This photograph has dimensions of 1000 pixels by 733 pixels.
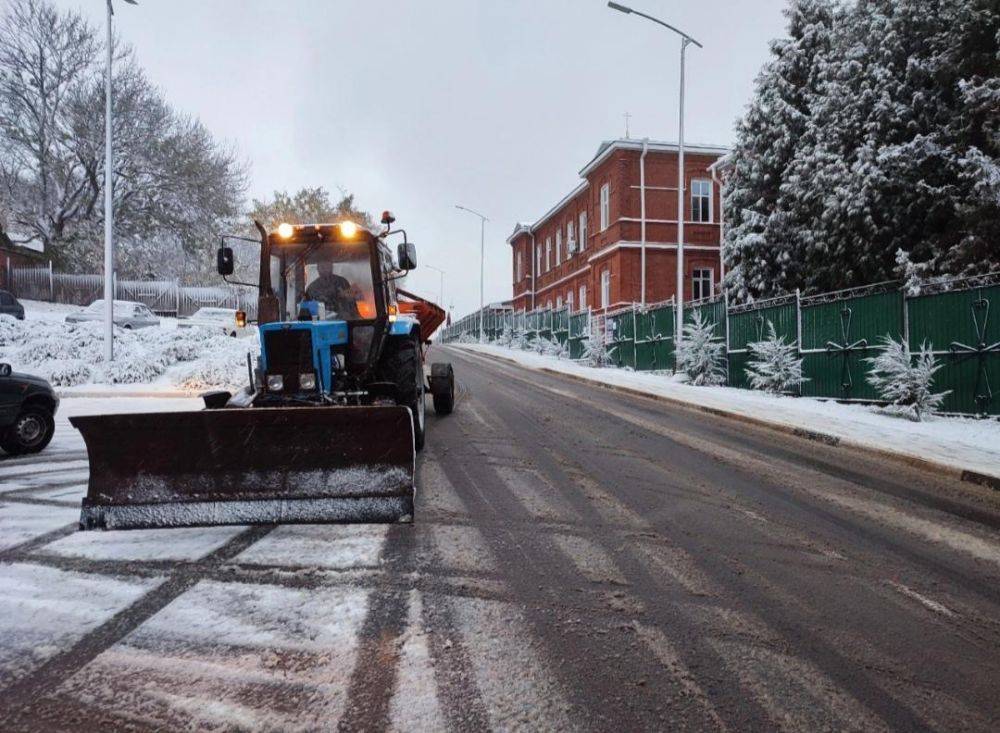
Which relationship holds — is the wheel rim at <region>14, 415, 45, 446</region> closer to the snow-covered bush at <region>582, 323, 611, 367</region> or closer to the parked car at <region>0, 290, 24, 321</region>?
the snow-covered bush at <region>582, 323, 611, 367</region>

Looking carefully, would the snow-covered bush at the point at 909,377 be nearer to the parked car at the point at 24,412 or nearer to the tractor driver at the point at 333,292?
the tractor driver at the point at 333,292

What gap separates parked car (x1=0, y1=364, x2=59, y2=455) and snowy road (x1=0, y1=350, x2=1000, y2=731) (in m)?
2.24

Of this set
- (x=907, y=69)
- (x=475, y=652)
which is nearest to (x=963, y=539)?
(x=475, y=652)

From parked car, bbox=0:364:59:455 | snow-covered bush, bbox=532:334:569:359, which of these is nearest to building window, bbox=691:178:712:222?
snow-covered bush, bbox=532:334:569:359

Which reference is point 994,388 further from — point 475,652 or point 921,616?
point 475,652

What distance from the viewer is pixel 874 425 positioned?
31.8 feet

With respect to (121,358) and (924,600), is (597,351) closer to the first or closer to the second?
(121,358)

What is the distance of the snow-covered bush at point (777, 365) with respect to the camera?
13.6 metres

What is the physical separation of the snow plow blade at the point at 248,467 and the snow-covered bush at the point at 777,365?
37.2 feet

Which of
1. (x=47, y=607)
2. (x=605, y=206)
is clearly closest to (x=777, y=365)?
(x=47, y=607)

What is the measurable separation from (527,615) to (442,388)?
292 inches

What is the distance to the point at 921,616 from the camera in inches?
127

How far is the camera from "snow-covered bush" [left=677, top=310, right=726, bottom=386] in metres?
16.7

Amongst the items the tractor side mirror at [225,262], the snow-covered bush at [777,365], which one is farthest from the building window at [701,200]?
the tractor side mirror at [225,262]
